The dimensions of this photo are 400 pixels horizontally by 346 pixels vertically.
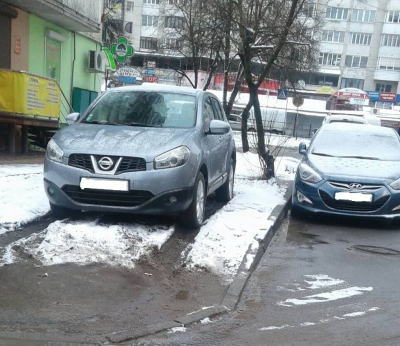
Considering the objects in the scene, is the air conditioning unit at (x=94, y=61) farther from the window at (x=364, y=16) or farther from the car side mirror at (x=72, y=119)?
the window at (x=364, y=16)

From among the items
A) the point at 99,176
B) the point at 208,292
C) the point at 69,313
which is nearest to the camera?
the point at 69,313

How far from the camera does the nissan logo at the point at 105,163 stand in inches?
211

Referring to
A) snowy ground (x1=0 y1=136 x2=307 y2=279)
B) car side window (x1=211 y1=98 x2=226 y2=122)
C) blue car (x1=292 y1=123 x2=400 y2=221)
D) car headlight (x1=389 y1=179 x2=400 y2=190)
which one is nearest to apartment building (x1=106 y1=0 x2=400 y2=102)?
blue car (x1=292 y1=123 x2=400 y2=221)

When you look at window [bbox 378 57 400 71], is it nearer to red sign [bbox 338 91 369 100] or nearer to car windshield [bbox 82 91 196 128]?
red sign [bbox 338 91 369 100]

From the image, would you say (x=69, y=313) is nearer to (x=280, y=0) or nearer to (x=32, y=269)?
(x=32, y=269)

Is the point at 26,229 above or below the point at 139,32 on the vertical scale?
below

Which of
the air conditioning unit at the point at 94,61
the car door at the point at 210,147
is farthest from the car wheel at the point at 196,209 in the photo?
the air conditioning unit at the point at 94,61

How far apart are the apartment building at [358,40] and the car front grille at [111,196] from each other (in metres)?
55.3

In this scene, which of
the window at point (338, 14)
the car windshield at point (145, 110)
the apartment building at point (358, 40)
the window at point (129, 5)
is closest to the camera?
the car windshield at point (145, 110)

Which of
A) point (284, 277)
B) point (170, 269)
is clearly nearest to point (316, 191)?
point (284, 277)

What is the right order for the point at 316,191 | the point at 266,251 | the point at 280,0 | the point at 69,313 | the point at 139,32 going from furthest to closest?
the point at 139,32 < the point at 280,0 < the point at 316,191 < the point at 266,251 < the point at 69,313

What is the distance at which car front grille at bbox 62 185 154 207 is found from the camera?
538cm

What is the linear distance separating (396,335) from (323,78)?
62.8 metres

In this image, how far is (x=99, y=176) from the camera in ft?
17.6
